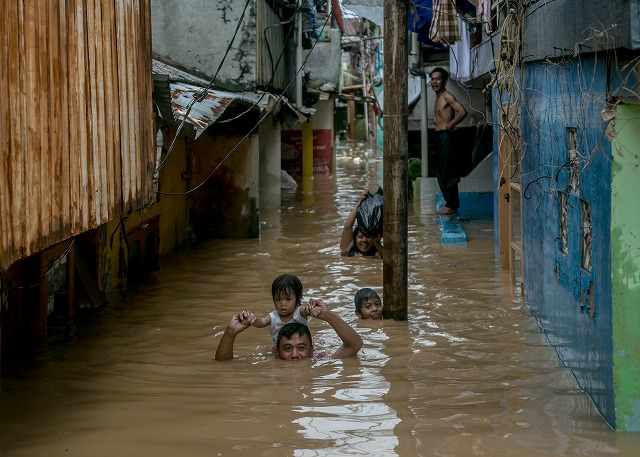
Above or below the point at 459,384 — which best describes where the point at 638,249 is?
above

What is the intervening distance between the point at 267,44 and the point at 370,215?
529 cm

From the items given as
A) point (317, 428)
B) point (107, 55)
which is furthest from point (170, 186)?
point (317, 428)

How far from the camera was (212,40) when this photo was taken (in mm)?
15141

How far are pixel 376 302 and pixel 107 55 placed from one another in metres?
3.72

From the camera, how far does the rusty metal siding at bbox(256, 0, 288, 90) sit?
15.5m

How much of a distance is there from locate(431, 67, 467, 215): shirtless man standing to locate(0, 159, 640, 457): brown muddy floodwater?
4.14 metres

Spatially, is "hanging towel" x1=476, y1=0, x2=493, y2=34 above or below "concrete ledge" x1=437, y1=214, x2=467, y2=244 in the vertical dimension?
above

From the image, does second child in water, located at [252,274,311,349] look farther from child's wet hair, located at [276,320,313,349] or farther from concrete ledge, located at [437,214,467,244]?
concrete ledge, located at [437,214,467,244]

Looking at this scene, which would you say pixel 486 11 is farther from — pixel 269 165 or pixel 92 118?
pixel 269 165

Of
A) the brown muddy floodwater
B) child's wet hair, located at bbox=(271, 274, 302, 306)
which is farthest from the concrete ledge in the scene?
child's wet hair, located at bbox=(271, 274, 302, 306)

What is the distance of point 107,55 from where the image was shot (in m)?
6.57

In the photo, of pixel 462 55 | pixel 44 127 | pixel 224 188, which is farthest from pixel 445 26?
pixel 44 127

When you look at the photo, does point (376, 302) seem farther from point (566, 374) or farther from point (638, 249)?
point (638, 249)

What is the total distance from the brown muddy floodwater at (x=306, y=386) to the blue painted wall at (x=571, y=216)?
286mm
